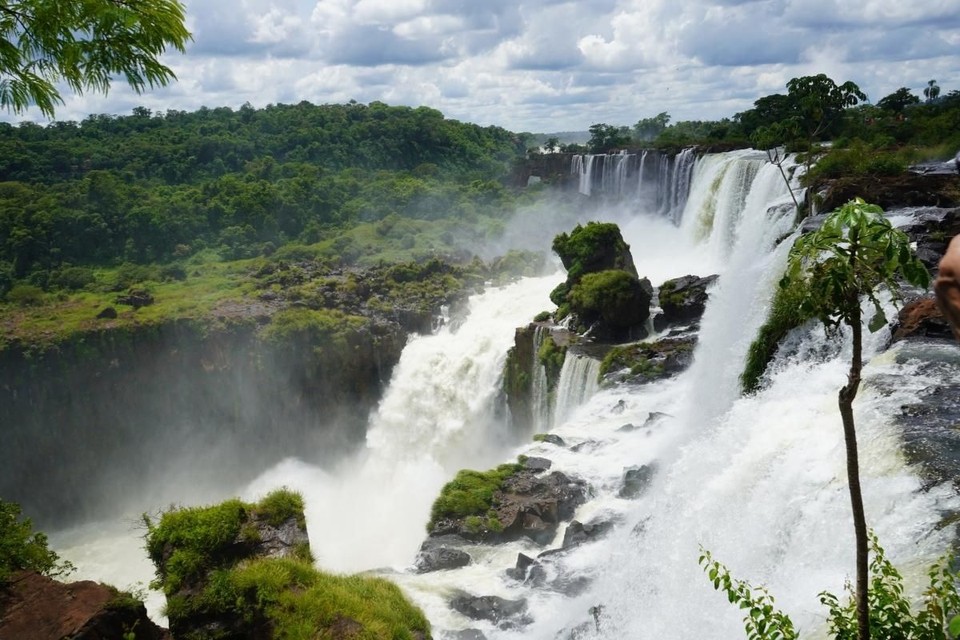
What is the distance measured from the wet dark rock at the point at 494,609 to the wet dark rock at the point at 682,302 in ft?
37.6

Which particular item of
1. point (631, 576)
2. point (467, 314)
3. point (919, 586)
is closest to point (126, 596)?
point (631, 576)

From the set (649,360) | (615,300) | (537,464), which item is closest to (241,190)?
(615,300)

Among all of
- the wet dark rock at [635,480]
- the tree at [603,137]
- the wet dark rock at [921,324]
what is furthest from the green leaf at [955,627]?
the tree at [603,137]

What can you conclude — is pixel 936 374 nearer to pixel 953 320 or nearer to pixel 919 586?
pixel 919 586

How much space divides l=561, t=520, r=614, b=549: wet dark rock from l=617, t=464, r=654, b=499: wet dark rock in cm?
78

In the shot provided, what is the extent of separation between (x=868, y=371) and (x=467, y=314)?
1998 cm

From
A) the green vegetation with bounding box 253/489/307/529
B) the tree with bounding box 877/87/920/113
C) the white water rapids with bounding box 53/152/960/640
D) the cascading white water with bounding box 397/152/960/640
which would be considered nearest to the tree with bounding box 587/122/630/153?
the tree with bounding box 877/87/920/113

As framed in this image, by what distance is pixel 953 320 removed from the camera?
6.59 ft

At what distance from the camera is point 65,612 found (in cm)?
686

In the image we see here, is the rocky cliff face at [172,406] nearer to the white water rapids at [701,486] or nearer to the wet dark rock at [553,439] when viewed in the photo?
the white water rapids at [701,486]

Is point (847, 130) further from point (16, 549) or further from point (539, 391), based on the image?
point (16, 549)

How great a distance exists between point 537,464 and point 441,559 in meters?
3.27

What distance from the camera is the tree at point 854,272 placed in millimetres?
3531

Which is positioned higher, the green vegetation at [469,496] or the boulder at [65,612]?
the boulder at [65,612]
